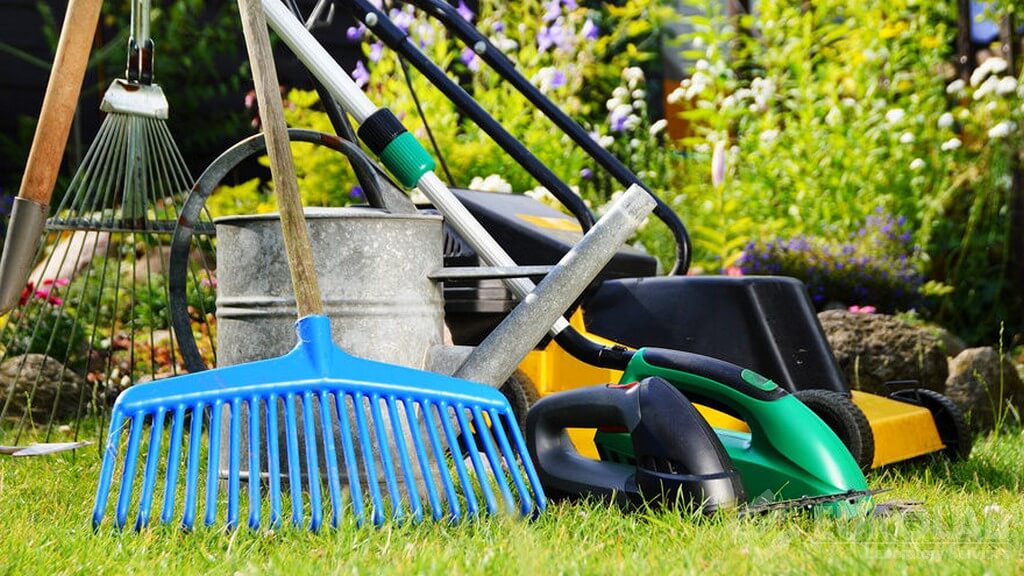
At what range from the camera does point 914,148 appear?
5.21 meters

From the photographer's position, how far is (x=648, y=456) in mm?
1903

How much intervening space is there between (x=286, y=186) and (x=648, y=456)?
71 cm

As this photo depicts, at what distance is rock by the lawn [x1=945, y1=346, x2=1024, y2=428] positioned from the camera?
339 cm

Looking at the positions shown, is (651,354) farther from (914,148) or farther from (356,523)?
(914,148)

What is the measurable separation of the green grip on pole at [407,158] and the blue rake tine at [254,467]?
0.65m

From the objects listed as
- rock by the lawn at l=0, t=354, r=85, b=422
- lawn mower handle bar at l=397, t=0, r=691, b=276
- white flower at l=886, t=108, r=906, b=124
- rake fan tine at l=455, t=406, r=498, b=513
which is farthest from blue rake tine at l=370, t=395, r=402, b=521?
white flower at l=886, t=108, r=906, b=124

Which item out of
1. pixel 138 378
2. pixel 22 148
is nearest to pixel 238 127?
pixel 22 148

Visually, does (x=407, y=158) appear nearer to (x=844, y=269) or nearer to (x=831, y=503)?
(x=831, y=503)

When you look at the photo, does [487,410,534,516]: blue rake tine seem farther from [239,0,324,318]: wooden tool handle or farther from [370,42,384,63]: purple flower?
→ [370,42,384,63]: purple flower

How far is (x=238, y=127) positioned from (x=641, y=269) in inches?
147

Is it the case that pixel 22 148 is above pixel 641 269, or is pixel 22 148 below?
above

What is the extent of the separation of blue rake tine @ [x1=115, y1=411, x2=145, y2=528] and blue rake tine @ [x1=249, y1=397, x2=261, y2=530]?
6.0 inches

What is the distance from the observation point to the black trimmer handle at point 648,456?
184 centimetres

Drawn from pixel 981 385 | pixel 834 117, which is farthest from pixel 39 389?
pixel 834 117
